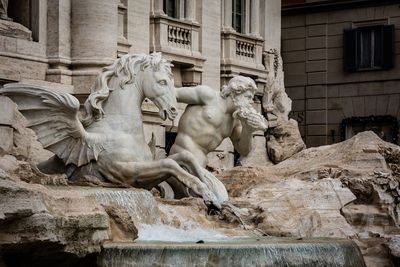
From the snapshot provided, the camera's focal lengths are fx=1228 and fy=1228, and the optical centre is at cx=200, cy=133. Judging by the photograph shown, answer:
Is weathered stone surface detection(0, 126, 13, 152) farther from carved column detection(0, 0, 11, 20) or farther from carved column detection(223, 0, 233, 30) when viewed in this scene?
carved column detection(223, 0, 233, 30)

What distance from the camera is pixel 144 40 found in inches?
990

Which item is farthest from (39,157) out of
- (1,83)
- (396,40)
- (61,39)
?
(396,40)

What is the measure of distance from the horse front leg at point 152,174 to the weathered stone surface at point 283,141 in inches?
448

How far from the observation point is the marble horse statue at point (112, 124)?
667 inches

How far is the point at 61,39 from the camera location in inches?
867

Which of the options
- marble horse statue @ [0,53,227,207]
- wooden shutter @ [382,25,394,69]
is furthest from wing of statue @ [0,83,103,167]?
wooden shutter @ [382,25,394,69]

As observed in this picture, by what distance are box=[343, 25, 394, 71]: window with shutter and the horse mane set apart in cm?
1920

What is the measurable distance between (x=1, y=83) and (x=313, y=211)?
18.6ft

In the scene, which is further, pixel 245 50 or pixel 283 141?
pixel 245 50

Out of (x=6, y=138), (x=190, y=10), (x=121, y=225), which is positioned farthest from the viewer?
(x=190, y=10)

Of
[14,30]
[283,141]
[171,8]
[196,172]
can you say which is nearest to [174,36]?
[171,8]

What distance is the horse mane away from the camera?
17453mm

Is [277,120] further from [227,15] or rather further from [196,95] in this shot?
[196,95]

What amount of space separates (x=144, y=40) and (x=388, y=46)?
41.5 ft
